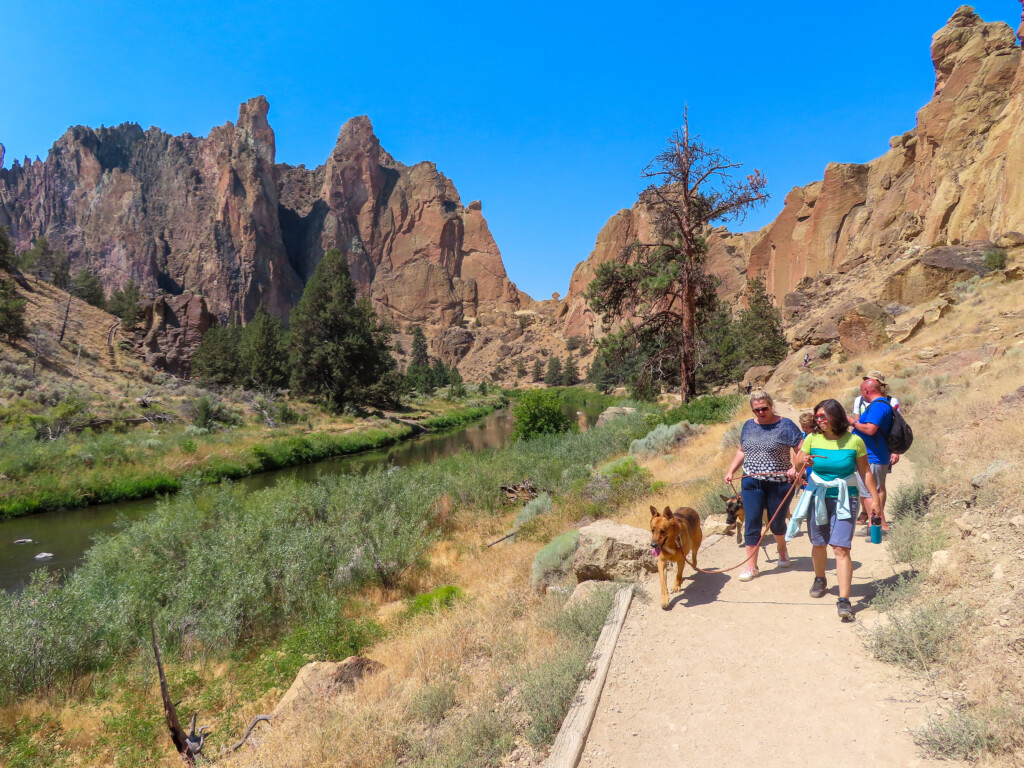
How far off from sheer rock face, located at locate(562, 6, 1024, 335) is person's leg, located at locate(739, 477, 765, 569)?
28.8 feet

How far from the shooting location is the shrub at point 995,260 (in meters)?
17.9

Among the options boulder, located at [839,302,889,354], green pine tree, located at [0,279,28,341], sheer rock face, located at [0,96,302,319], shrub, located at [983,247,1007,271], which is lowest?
boulder, located at [839,302,889,354]

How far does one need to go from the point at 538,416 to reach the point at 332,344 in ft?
78.9

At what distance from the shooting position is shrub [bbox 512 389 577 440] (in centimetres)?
2033

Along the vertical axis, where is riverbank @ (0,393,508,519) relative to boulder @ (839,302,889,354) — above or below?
below

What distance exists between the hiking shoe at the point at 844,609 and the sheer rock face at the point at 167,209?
384 ft

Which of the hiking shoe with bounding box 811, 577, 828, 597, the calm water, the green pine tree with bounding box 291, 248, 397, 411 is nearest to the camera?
the hiking shoe with bounding box 811, 577, 828, 597

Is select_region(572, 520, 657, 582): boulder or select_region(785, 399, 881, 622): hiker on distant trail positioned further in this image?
select_region(572, 520, 657, 582): boulder

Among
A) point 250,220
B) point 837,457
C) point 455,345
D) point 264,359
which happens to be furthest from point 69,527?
point 250,220

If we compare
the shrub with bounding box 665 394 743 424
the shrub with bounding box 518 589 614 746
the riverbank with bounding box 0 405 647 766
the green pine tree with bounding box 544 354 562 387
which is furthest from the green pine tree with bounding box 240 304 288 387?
the green pine tree with bounding box 544 354 562 387

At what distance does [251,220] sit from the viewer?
107 metres

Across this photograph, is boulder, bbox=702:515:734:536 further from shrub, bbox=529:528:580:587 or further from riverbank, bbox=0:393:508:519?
riverbank, bbox=0:393:508:519

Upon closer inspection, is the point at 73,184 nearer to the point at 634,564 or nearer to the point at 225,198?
the point at 225,198

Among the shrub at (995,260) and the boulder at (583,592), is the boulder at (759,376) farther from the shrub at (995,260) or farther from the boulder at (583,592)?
the boulder at (583,592)
